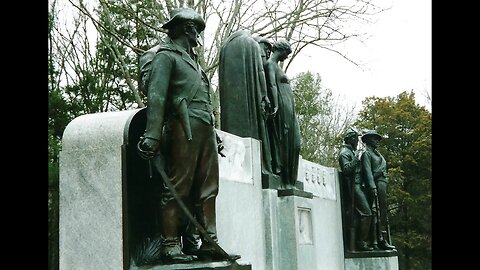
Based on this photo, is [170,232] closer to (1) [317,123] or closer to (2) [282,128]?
(2) [282,128]

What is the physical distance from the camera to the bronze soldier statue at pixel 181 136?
20.8 feet

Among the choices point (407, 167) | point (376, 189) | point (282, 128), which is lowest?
point (376, 189)

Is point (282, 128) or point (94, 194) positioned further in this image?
point (282, 128)

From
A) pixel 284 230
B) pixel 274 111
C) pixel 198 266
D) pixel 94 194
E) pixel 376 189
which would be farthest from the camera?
pixel 376 189

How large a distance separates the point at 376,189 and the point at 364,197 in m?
0.25

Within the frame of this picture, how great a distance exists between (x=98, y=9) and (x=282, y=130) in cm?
1594

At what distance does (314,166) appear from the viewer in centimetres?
1263

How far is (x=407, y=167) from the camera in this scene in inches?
1355

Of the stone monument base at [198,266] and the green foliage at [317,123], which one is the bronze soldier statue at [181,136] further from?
the green foliage at [317,123]

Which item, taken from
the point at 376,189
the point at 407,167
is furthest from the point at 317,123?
the point at 376,189

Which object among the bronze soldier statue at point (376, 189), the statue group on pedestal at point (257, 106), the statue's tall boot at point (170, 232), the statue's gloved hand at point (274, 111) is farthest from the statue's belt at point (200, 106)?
the bronze soldier statue at point (376, 189)

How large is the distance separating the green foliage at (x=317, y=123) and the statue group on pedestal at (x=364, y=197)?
21915 millimetres

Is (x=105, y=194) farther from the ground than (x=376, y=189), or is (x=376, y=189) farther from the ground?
(x=376, y=189)

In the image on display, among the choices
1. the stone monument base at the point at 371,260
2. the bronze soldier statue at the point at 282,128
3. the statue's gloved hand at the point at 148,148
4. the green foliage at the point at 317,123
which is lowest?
the stone monument base at the point at 371,260
